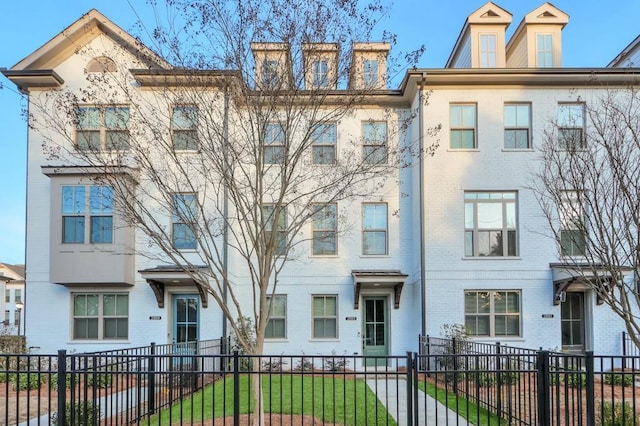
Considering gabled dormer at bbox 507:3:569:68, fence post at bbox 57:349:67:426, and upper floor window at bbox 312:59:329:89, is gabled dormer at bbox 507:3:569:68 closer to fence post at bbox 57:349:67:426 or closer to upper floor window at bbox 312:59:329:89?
upper floor window at bbox 312:59:329:89

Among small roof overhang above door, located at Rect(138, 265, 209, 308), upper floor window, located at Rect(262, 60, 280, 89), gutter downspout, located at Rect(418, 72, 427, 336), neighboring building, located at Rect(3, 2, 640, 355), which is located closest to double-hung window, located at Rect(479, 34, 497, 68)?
neighboring building, located at Rect(3, 2, 640, 355)

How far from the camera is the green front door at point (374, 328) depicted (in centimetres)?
1742

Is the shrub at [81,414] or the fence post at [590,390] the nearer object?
the fence post at [590,390]

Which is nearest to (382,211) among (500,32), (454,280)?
(454,280)

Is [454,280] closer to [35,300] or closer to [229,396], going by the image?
[229,396]

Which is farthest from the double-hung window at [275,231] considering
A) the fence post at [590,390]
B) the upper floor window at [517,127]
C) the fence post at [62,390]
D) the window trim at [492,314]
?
the upper floor window at [517,127]

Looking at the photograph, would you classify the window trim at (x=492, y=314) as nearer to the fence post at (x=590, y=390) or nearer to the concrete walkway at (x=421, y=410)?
the concrete walkway at (x=421, y=410)

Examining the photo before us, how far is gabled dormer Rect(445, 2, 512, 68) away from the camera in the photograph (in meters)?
18.3

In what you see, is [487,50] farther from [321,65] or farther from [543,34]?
[321,65]

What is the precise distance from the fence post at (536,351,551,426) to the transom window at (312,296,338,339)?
10400 millimetres

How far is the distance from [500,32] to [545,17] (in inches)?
62.3

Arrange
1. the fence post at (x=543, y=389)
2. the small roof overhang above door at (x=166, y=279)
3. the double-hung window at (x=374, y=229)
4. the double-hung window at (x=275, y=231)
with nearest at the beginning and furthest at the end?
1. the fence post at (x=543, y=389)
2. the double-hung window at (x=275, y=231)
3. the small roof overhang above door at (x=166, y=279)
4. the double-hung window at (x=374, y=229)

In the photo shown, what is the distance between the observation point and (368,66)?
9070 mm

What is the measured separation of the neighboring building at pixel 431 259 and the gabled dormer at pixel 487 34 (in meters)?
1.98
